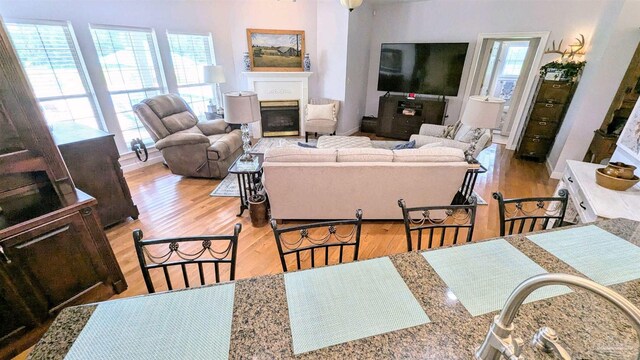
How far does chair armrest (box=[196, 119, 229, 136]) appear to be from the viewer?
4.21 metres

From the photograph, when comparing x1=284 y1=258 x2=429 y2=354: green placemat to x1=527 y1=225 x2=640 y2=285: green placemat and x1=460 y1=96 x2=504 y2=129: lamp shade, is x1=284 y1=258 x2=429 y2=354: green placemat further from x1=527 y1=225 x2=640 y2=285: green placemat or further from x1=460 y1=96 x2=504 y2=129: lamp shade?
x1=460 y1=96 x2=504 y2=129: lamp shade

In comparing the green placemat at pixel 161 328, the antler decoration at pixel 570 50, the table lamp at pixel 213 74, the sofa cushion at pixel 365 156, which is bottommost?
the green placemat at pixel 161 328

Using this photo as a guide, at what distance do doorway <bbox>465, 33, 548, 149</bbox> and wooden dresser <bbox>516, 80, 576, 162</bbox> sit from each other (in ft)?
1.72

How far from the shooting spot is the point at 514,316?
53 centimetres

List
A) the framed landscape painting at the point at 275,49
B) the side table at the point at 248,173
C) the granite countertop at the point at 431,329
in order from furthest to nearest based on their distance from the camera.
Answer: the framed landscape painting at the point at 275,49
the side table at the point at 248,173
the granite countertop at the point at 431,329

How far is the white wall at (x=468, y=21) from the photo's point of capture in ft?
13.2

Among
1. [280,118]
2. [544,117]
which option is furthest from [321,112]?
[544,117]

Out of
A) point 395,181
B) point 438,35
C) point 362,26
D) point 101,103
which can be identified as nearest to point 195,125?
point 101,103

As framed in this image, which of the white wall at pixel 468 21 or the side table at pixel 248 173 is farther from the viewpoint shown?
the white wall at pixel 468 21

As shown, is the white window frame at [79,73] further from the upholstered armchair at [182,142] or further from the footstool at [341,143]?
the footstool at [341,143]

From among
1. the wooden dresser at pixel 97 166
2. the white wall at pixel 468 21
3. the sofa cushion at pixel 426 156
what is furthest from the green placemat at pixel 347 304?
the white wall at pixel 468 21

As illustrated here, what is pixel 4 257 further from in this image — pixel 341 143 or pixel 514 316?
pixel 341 143

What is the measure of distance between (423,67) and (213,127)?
4136 millimetres

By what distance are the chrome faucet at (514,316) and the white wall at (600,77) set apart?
13.8 ft
